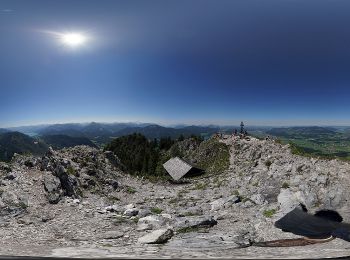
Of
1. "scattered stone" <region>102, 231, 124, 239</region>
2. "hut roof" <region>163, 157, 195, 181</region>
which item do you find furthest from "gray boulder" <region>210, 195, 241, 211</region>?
"hut roof" <region>163, 157, 195, 181</region>

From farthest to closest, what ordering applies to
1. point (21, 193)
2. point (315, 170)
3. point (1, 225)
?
point (315, 170)
point (21, 193)
point (1, 225)

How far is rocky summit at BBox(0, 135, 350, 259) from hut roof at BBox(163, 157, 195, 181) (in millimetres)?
2807

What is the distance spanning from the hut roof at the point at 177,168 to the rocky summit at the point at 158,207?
2807 millimetres

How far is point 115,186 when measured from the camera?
1430 inches

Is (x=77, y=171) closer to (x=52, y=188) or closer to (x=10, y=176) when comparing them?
(x=10, y=176)

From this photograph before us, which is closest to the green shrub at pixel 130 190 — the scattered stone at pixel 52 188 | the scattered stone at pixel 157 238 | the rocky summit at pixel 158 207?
the rocky summit at pixel 158 207

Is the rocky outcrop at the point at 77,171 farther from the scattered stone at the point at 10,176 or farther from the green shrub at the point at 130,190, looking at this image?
the scattered stone at the point at 10,176

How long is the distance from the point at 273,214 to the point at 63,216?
46.5 feet

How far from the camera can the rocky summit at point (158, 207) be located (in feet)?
49.1

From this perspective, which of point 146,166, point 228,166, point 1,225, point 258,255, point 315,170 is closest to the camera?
point 258,255

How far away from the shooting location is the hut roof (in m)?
46.7

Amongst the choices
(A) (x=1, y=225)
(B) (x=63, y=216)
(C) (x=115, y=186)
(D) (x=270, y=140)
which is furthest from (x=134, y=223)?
(D) (x=270, y=140)

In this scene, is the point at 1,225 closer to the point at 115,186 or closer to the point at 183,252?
the point at 183,252

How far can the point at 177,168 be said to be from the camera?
159ft
